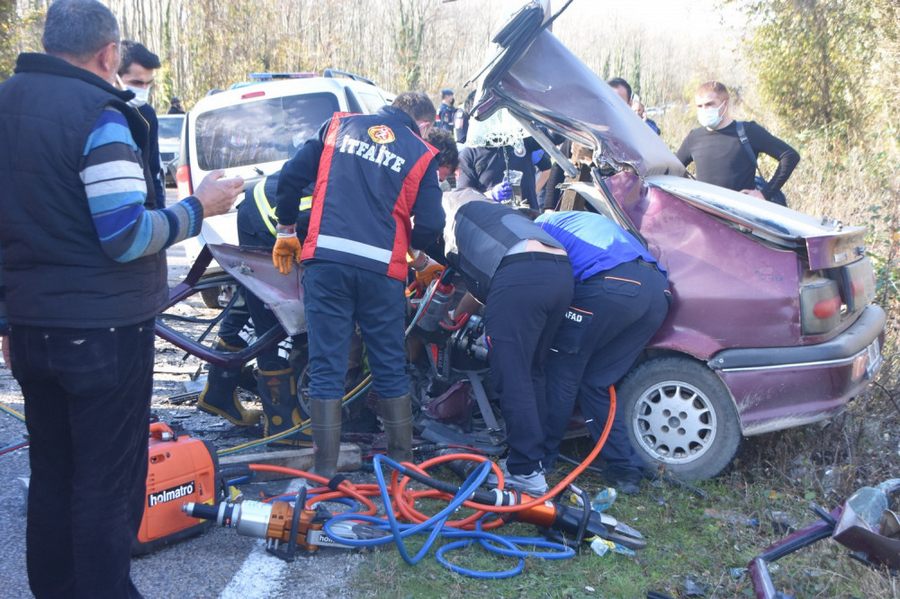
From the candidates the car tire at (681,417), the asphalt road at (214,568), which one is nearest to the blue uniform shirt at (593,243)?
the car tire at (681,417)

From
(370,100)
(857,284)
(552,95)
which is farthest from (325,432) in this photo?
(370,100)

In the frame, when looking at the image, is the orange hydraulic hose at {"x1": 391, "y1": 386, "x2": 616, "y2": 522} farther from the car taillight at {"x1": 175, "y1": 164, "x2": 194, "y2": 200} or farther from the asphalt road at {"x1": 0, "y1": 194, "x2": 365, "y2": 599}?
the car taillight at {"x1": 175, "y1": 164, "x2": 194, "y2": 200}

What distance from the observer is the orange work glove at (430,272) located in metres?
4.75

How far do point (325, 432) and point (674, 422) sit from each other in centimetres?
177

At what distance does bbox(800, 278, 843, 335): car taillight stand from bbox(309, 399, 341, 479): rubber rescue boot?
7.53 ft

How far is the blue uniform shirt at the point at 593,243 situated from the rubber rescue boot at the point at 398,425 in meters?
1.11

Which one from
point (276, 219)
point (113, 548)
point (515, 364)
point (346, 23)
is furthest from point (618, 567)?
point (346, 23)

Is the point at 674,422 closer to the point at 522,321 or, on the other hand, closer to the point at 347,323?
the point at 522,321

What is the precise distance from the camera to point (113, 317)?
254cm

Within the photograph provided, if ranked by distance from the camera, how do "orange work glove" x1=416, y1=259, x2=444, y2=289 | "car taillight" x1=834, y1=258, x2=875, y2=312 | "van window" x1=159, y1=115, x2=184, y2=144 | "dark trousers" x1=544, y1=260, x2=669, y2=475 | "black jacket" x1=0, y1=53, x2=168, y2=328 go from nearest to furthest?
"black jacket" x1=0, y1=53, x2=168, y2=328 < "dark trousers" x1=544, y1=260, x2=669, y2=475 < "car taillight" x1=834, y1=258, x2=875, y2=312 < "orange work glove" x1=416, y1=259, x2=444, y2=289 < "van window" x1=159, y1=115, x2=184, y2=144

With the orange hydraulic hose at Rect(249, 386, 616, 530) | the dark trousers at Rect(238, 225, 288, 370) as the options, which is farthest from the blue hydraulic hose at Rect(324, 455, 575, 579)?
the dark trousers at Rect(238, 225, 288, 370)

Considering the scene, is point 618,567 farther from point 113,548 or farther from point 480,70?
point 480,70

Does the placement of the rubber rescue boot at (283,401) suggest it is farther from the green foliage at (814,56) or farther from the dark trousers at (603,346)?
the green foliage at (814,56)

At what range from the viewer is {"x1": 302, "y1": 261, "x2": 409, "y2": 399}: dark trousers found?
404cm
